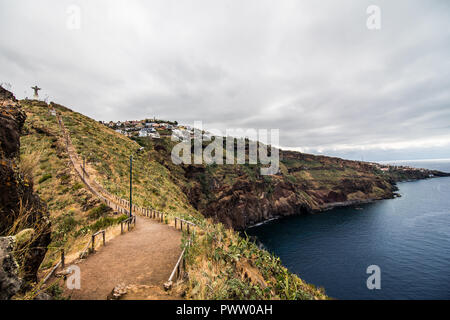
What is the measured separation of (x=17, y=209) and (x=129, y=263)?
562cm

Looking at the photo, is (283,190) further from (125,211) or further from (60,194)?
(60,194)

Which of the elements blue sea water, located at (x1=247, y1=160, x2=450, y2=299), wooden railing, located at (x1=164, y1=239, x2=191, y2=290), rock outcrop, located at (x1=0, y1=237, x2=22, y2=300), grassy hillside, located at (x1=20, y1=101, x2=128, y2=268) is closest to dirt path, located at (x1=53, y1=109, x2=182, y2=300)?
wooden railing, located at (x1=164, y1=239, x2=191, y2=290)

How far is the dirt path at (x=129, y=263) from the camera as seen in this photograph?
725 cm

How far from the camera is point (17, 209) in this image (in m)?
5.15

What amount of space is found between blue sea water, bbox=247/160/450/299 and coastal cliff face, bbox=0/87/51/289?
37972mm

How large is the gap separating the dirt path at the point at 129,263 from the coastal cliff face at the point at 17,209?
2562 mm

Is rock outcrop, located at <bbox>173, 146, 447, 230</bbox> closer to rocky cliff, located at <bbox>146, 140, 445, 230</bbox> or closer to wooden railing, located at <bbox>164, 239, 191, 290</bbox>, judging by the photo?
A: rocky cliff, located at <bbox>146, 140, 445, 230</bbox>

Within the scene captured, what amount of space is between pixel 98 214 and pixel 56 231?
3.20m

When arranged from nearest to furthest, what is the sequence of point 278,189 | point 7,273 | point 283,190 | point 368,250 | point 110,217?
point 7,273
point 110,217
point 368,250
point 278,189
point 283,190

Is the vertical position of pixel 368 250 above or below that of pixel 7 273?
below

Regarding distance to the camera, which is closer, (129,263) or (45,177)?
(129,263)

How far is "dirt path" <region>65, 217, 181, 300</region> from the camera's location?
23.8 ft

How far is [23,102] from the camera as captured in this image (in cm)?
4962

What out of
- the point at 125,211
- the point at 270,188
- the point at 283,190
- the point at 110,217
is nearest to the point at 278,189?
the point at 283,190
